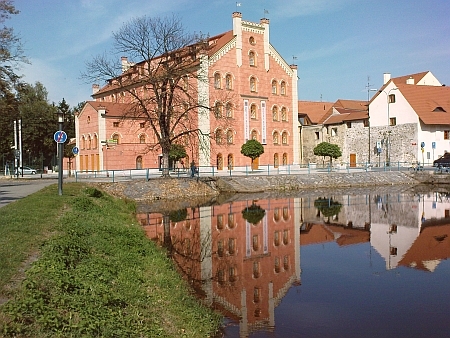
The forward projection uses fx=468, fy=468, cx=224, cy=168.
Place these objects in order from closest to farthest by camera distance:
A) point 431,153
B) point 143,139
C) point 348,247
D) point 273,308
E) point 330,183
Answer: point 273,308
point 348,247
point 330,183
point 143,139
point 431,153

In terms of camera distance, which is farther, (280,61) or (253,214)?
(280,61)

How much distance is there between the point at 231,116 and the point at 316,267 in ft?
136

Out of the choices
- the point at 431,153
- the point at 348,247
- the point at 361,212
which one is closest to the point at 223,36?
the point at 431,153

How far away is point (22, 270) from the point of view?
809 centimetres

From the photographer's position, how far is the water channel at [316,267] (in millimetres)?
8508

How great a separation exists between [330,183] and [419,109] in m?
20.4

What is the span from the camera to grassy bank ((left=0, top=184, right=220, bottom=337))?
610 cm

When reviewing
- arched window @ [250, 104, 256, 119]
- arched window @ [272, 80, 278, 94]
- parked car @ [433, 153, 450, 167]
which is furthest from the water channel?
arched window @ [272, 80, 278, 94]

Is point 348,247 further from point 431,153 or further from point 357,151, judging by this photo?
point 357,151

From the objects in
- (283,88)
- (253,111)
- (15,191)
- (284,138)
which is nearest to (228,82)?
(253,111)

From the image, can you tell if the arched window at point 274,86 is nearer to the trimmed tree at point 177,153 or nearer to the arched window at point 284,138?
the arched window at point 284,138

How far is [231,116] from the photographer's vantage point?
176 feet

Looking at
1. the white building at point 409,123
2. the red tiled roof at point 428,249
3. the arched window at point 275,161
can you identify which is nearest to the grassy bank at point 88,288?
the red tiled roof at point 428,249

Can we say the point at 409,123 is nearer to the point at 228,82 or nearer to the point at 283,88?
the point at 283,88
